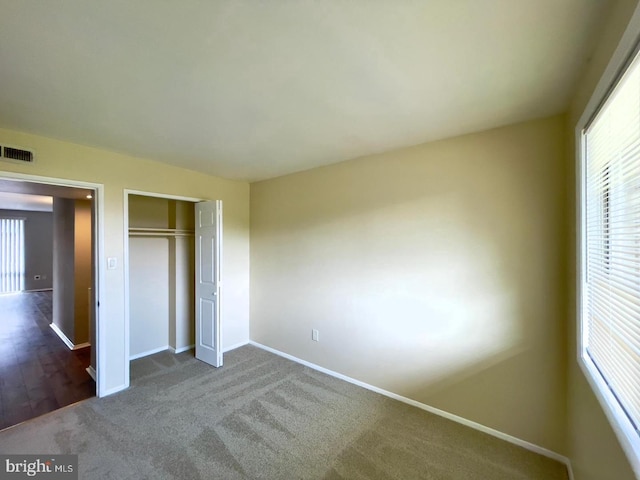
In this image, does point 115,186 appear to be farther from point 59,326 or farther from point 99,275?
point 59,326

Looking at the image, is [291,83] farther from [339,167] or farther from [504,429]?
Result: [504,429]

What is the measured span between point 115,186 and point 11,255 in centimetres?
879

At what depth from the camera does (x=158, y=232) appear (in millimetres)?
3643

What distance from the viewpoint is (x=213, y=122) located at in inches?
81.6

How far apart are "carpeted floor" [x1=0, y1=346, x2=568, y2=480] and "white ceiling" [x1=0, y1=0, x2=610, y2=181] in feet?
8.15

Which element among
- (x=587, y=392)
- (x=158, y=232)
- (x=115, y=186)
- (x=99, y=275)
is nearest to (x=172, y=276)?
(x=158, y=232)

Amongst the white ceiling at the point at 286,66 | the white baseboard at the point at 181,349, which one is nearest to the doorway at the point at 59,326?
the white baseboard at the point at 181,349

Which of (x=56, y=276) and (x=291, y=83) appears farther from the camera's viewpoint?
(x=56, y=276)

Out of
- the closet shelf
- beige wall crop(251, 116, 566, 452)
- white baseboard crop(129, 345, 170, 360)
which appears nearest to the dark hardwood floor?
white baseboard crop(129, 345, 170, 360)

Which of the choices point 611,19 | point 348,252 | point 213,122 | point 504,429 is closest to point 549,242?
point 611,19

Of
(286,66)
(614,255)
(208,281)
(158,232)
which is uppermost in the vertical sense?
(286,66)

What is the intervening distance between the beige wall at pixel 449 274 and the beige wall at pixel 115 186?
3.66 feet

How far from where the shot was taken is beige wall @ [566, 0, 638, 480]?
1.02 m

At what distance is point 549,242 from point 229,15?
2.43 meters
